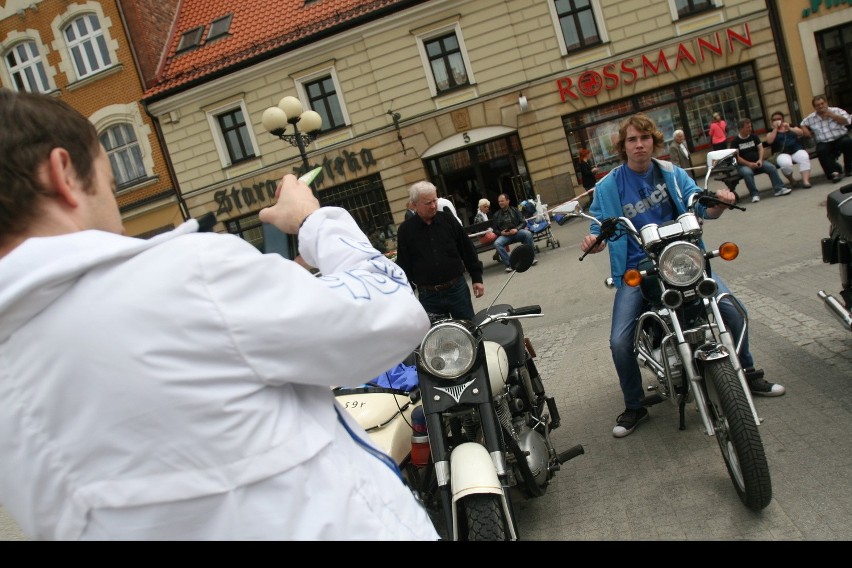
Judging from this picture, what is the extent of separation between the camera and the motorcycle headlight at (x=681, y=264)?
3.47 meters

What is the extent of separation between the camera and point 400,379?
4.00 meters

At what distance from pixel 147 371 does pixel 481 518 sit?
2.05 meters

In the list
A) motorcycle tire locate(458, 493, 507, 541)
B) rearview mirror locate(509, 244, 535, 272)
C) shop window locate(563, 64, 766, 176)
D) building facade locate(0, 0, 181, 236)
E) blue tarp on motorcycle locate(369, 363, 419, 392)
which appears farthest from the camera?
building facade locate(0, 0, 181, 236)

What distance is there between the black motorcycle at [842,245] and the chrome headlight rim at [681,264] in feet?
3.45

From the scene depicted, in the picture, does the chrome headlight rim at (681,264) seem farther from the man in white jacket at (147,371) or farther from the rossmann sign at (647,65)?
the rossmann sign at (647,65)

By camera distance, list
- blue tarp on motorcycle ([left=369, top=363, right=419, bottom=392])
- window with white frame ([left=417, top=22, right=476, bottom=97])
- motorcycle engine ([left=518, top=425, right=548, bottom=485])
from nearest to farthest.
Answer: motorcycle engine ([left=518, top=425, right=548, bottom=485]), blue tarp on motorcycle ([left=369, top=363, right=419, bottom=392]), window with white frame ([left=417, top=22, right=476, bottom=97])

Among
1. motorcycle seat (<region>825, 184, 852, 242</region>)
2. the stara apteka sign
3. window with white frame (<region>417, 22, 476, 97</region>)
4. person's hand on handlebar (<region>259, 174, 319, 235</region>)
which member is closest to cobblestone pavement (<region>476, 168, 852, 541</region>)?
motorcycle seat (<region>825, 184, 852, 242</region>)

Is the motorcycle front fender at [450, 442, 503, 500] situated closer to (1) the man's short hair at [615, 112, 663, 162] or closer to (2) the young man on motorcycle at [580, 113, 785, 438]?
(2) the young man on motorcycle at [580, 113, 785, 438]

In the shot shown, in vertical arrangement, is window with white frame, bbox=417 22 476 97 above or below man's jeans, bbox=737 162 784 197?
above

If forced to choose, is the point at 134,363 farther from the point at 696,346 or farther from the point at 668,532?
the point at 696,346

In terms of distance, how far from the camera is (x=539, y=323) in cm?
791

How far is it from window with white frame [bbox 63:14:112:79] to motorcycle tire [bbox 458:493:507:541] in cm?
2558

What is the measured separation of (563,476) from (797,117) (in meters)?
19.0

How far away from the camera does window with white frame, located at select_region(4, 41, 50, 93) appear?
2470 cm
